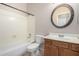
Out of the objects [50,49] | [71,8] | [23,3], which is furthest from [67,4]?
[50,49]

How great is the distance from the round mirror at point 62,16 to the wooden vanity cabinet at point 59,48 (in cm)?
36

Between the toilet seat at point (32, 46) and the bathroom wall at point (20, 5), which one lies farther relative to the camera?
the toilet seat at point (32, 46)

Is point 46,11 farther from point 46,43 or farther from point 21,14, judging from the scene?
point 46,43

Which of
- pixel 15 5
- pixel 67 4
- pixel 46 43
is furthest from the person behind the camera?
pixel 46 43

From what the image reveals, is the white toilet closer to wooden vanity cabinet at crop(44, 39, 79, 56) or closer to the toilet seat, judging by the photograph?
the toilet seat

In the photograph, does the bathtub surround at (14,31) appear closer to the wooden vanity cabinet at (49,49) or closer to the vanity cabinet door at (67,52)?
the wooden vanity cabinet at (49,49)

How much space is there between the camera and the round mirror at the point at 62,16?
6.24 feet

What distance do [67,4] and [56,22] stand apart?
0.41m

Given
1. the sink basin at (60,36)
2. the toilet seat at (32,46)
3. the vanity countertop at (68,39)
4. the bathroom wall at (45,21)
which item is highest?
the bathroom wall at (45,21)

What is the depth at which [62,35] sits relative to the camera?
6.13ft

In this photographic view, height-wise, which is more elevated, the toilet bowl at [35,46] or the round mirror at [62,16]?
the round mirror at [62,16]

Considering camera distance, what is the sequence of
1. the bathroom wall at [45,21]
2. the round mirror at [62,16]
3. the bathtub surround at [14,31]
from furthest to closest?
the round mirror at [62,16] < the bathroom wall at [45,21] < the bathtub surround at [14,31]

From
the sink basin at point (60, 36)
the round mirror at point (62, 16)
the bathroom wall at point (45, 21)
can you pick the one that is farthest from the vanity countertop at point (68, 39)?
the round mirror at point (62, 16)

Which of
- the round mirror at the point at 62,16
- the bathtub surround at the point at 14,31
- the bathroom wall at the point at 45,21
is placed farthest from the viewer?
the round mirror at the point at 62,16
